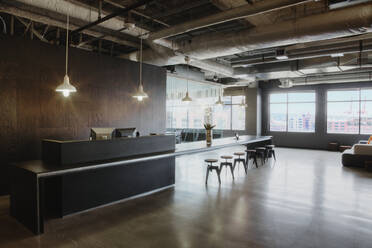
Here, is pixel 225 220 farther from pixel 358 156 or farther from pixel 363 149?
pixel 363 149

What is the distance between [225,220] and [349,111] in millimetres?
10477

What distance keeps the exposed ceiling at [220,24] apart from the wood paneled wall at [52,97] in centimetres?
63

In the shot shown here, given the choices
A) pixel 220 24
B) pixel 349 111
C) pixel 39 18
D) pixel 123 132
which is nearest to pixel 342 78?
pixel 349 111

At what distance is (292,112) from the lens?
12.5 m

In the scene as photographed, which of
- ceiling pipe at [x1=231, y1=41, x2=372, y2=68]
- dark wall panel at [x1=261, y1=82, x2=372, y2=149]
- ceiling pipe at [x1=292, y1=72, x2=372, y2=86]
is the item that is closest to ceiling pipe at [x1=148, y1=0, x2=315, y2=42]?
ceiling pipe at [x1=231, y1=41, x2=372, y2=68]

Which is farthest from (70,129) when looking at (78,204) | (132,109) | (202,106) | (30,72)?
(202,106)

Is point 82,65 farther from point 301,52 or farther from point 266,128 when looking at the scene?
point 266,128

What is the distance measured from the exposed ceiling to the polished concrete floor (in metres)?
2.83

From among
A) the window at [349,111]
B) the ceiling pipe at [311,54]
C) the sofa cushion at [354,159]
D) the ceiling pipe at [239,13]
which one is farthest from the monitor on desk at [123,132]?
the window at [349,111]

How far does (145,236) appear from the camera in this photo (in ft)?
9.74

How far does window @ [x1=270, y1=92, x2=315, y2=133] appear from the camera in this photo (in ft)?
39.6

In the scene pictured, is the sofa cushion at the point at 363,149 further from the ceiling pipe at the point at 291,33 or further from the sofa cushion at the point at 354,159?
the ceiling pipe at the point at 291,33

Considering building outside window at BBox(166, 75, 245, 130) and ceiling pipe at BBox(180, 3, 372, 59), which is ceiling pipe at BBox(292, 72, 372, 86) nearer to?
building outside window at BBox(166, 75, 245, 130)

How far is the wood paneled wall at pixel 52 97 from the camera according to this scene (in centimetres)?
459
